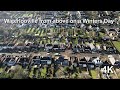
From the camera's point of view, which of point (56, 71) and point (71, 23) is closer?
point (56, 71)

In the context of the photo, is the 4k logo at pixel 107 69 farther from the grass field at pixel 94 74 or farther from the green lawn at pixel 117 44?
the green lawn at pixel 117 44

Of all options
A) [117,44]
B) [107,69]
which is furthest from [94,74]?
[117,44]

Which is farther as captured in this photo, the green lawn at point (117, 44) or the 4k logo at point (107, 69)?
the green lawn at point (117, 44)

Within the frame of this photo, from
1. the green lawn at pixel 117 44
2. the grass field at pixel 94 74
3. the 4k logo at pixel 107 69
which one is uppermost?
the green lawn at pixel 117 44

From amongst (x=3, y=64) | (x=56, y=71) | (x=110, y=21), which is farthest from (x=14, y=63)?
(x=110, y=21)

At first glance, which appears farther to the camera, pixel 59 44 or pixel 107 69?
pixel 59 44

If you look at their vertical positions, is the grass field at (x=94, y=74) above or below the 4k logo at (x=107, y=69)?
below

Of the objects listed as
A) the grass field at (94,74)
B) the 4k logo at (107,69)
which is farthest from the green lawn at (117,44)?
the grass field at (94,74)

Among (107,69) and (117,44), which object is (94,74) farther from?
(117,44)
